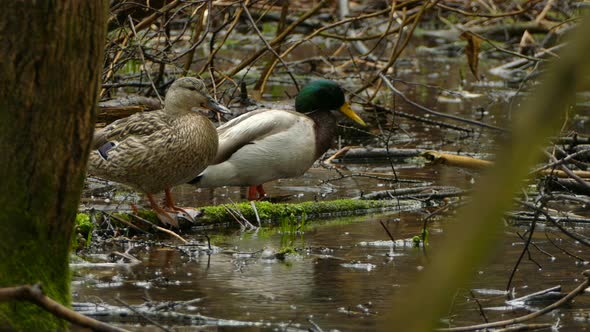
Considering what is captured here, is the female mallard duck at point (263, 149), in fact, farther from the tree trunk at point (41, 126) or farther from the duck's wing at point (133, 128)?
the tree trunk at point (41, 126)

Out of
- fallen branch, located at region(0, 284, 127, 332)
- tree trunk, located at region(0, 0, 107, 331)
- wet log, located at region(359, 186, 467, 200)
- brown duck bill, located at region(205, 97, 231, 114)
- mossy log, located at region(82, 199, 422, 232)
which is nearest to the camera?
fallen branch, located at region(0, 284, 127, 332)

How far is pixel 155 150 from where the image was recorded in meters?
5.71

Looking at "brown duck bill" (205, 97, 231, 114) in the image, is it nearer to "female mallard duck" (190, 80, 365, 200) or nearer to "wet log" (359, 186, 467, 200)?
"female mallard duck" (190, 80, 365, 200)

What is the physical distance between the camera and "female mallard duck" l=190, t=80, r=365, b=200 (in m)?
7.19

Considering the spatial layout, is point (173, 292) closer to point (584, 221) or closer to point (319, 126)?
point (584, 221)

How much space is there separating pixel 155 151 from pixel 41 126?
2.85m

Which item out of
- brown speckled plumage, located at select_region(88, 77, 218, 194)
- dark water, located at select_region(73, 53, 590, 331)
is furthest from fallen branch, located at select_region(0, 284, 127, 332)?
brown speckled plumage, located at select_region(88, 77, 218, 194)

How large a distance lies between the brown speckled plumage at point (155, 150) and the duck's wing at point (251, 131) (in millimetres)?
1199

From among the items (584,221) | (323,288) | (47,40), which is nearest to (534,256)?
(584,221)

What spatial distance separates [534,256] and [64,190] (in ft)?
9.68

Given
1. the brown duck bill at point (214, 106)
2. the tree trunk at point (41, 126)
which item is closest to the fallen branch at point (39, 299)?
the tree trunk at point (41, 126)

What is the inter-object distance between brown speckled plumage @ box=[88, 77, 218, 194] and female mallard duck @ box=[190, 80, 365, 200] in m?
1.13

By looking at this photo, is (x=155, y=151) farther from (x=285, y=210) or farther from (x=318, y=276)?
(x=318, y=276)

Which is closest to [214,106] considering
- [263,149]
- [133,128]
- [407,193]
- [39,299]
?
[133,128]
